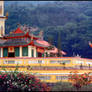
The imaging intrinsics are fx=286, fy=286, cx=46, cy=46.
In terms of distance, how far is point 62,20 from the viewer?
2643 inches

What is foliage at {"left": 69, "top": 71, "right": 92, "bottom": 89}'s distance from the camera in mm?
21531

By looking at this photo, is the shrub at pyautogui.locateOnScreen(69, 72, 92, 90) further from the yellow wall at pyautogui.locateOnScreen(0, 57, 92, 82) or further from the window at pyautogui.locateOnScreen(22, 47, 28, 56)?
the window at pyautogui.locateOnScreen(22, 47, 28, 56)

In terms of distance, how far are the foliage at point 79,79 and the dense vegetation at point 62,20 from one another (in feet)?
108

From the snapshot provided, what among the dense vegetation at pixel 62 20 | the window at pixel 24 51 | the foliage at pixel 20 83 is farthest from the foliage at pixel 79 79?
the dense vegetation at pixel 62 20

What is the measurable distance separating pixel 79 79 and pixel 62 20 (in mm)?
46218

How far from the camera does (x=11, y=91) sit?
2078 cm

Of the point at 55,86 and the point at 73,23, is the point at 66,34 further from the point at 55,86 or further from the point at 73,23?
the point at 55,86

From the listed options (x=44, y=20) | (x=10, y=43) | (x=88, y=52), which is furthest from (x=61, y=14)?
(x=10, y=43)

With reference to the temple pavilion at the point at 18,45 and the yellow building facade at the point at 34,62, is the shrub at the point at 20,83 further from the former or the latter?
the temple pavilion at the point at 18,45

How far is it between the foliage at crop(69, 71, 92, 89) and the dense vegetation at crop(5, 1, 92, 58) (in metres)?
32.9

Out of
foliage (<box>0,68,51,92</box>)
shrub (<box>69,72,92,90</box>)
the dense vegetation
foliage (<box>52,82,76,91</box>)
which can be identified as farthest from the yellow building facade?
the dense vegetation

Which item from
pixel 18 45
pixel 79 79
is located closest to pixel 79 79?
pixel 79 79

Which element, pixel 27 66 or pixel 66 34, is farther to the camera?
pixel 66 34

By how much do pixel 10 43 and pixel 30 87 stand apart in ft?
39.2
